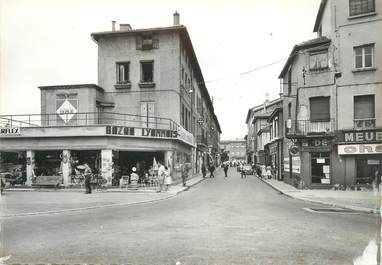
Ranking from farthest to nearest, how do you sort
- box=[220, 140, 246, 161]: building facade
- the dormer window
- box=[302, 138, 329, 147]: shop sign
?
box=[220, 140, 246, 161]: building facade → the dormer window → box=[302, 138, 329, 147]: shop sign

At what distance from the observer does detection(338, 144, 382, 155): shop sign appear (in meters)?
21.6

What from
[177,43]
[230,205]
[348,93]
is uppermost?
[177,43]

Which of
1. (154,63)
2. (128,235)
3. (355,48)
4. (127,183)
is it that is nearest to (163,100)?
(154,63)

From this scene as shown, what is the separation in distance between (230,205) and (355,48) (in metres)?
13.1

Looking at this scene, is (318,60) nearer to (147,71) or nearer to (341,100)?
(341,100)

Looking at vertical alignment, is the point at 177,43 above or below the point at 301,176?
above

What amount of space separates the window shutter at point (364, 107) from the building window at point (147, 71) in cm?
1517

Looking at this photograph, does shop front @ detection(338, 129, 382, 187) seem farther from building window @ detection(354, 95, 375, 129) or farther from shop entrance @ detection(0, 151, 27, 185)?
shop entrance @ detection(0, 151, 27, 185)

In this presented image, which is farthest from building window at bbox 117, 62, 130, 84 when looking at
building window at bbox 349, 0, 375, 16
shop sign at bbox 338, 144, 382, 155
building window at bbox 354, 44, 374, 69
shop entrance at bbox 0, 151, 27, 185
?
shop sign at bbox 338, 144, 382, 155

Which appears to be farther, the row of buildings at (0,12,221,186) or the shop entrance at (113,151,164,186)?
the shop entrance at (113,151,164,186)

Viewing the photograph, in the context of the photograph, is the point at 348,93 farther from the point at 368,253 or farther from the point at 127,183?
the point at 368,253

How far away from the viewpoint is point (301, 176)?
24031mm

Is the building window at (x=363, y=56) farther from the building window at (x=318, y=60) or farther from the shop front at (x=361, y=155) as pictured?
the shop front at (x=361, y=155)

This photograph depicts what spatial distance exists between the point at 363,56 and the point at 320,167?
7.10 metres
